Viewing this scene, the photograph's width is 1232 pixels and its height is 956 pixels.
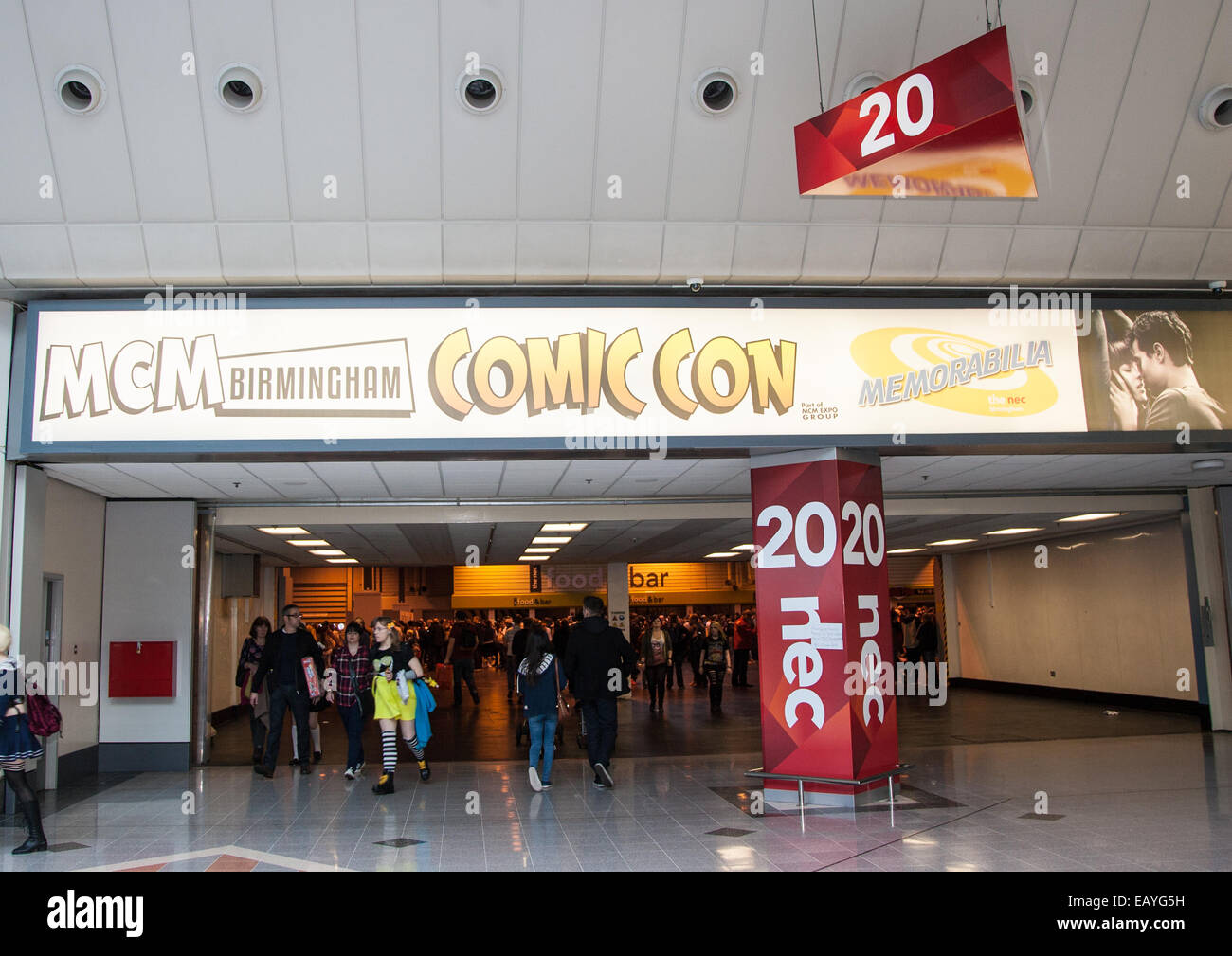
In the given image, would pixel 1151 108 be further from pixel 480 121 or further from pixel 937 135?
pixel 480 121

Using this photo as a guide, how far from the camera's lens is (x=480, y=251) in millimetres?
7738

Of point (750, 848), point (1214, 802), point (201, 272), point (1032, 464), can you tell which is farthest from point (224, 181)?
point (1214, 802)

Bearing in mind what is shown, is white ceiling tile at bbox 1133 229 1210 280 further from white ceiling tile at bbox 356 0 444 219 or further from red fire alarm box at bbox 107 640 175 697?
red fire alarm box at bbox 107 640 175 697

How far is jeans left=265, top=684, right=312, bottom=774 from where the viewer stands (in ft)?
31.6

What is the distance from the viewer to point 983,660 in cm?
1930

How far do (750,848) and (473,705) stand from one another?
454 inches

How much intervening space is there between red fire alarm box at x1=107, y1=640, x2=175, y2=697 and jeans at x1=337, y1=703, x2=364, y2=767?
2336mm

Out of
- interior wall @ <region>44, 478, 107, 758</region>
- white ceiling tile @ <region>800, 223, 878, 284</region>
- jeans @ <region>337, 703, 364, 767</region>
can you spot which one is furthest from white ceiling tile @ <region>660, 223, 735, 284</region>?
interior wall @ <region>44, 478, 107, 758</region>

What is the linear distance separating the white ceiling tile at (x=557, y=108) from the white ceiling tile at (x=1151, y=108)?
4276 mm

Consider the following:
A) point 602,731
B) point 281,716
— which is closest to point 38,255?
point 281,716

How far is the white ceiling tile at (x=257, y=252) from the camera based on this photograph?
7504 millimetres

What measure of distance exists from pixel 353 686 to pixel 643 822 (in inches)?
145

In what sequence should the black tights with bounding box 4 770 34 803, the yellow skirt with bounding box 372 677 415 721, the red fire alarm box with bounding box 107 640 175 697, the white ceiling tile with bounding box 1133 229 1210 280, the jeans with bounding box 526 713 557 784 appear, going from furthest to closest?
the red fire alarm box with bounding box 107 640 175 697
the yellow skirt with bounding box 372 677 415 721
the jeans with bounding box 526 713 557 784
the white ceiling tile with bounding box 1133 229 1210 280
the black tights with bounding box 4 770 34 803

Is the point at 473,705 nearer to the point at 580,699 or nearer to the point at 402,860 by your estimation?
the point at 580,699
